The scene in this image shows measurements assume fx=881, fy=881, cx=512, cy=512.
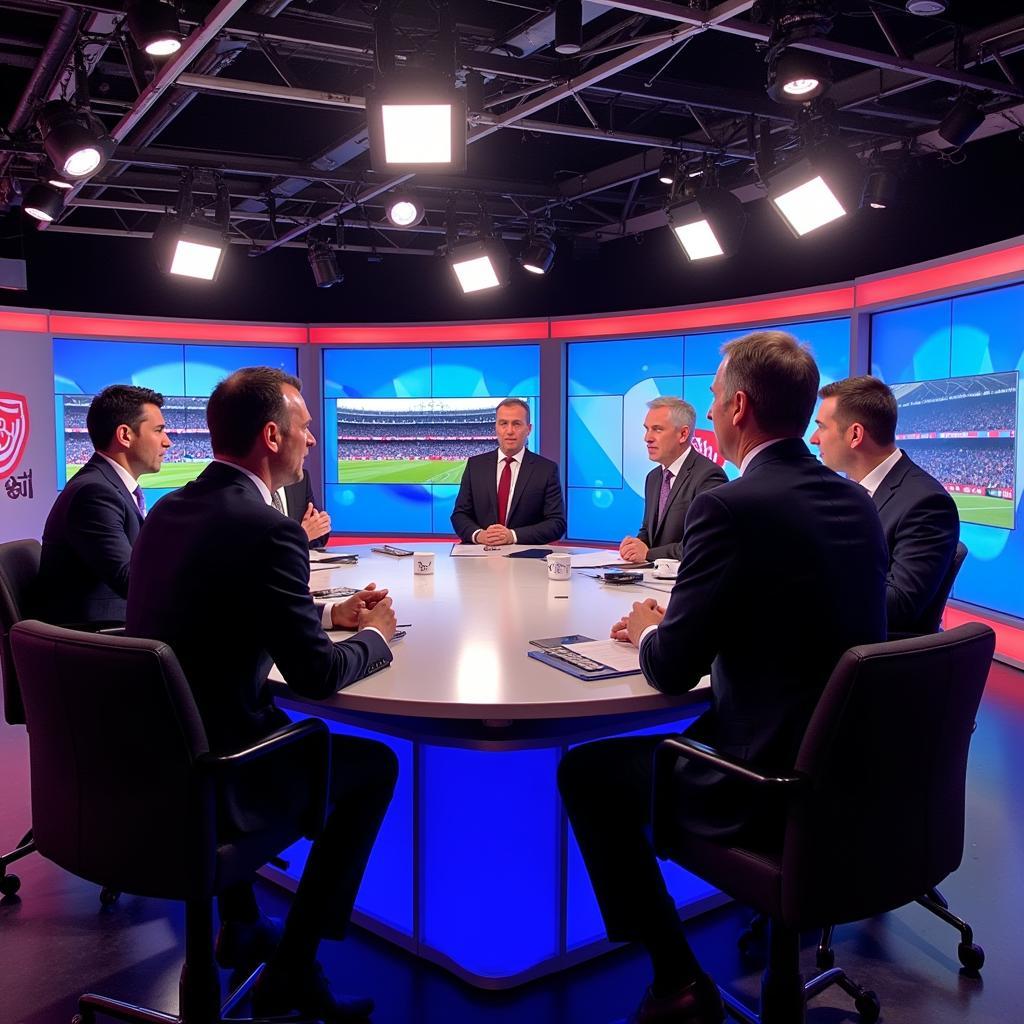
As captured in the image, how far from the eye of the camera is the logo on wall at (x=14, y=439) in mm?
7340

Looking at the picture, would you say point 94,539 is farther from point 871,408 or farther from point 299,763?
point 871,408

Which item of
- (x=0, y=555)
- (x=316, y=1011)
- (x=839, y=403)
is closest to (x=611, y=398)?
(x=839, y=403)

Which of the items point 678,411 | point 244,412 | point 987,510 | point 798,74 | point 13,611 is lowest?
point 13,611

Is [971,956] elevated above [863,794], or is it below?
below

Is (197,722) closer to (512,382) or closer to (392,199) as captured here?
(392,199)

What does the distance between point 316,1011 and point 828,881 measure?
1204 millimetres

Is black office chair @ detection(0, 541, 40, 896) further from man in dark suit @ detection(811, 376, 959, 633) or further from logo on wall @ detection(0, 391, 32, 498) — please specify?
logo on wall @ detection(0, 391, 32, 498)

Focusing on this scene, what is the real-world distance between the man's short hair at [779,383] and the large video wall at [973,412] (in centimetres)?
399

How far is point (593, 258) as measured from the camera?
8.23m

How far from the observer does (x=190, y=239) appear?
5797 millimetres

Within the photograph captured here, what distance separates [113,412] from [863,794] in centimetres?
263

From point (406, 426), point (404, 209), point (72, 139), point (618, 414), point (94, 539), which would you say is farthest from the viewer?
point (406, 426)

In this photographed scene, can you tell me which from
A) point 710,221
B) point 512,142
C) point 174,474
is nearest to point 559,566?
point 710,221

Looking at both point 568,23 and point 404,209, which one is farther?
point 404,209
